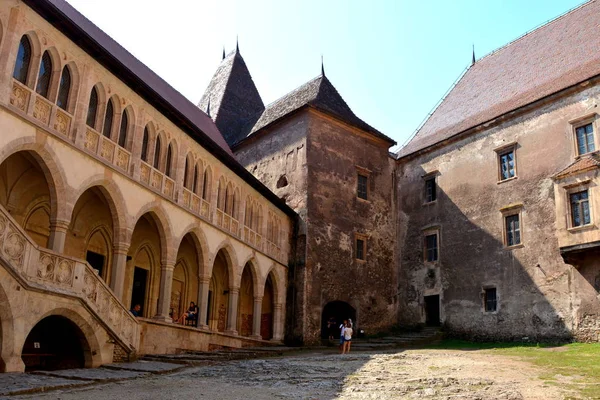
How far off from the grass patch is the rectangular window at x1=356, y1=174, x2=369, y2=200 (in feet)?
24.9

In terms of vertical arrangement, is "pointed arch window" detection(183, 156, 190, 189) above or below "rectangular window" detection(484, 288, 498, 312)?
above

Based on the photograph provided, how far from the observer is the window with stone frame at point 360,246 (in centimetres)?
2638

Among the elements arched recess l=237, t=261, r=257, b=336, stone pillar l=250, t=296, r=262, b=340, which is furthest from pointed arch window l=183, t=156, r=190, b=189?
arched recess l=237, t=261, r=257, b=336

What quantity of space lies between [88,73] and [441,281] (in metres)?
17.0

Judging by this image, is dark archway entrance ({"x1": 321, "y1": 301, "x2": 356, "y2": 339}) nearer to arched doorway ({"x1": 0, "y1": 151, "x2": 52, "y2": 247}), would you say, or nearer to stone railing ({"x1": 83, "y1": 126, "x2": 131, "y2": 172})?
stone railing ({"x1": 83, "y1": 126, "x2": 131, "y2": 172})

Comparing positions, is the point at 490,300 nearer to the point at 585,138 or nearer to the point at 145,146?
the point at 585,138

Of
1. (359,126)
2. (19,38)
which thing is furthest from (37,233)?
(359,126)

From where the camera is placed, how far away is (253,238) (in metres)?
22.8

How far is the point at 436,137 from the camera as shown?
27.7 metres

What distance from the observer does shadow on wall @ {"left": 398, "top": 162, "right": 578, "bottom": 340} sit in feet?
69.6

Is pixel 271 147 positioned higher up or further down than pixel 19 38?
higher up

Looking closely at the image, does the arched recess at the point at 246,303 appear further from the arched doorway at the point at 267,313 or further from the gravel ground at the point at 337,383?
the gravel ground at the point at 337,383

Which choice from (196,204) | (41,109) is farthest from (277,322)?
(41,109)

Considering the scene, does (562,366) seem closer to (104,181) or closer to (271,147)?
(104,181)
